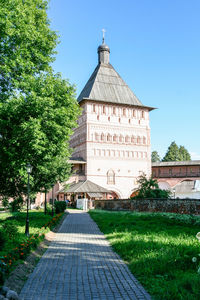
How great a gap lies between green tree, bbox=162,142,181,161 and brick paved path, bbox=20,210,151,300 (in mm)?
67134

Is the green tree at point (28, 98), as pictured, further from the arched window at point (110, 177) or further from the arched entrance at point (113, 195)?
the arched entrance at point (113, 195)

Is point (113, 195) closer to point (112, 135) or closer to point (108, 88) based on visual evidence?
point (112, 135)

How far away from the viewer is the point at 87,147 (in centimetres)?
4428

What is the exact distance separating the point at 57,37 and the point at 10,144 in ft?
24.1

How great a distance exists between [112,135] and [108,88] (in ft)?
25.9

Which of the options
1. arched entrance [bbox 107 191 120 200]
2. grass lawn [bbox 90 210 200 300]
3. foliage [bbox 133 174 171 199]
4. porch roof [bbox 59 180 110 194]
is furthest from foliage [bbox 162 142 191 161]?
grass lawn [bbox 90 210 200 300]

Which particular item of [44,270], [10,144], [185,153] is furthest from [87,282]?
[185,153]

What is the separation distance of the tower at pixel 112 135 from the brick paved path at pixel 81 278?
1418 inches

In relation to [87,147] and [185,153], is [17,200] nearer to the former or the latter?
[87,147]

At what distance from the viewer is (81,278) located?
601 centimetres

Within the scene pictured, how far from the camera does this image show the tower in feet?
147

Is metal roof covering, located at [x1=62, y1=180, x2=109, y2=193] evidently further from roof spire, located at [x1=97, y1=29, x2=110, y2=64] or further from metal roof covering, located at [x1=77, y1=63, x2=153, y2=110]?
roof spire, located at [x1=97, y1=29, x2=110, y2=64]

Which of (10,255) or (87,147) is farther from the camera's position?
(87,147)

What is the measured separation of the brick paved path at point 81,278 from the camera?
5094 millimetres
